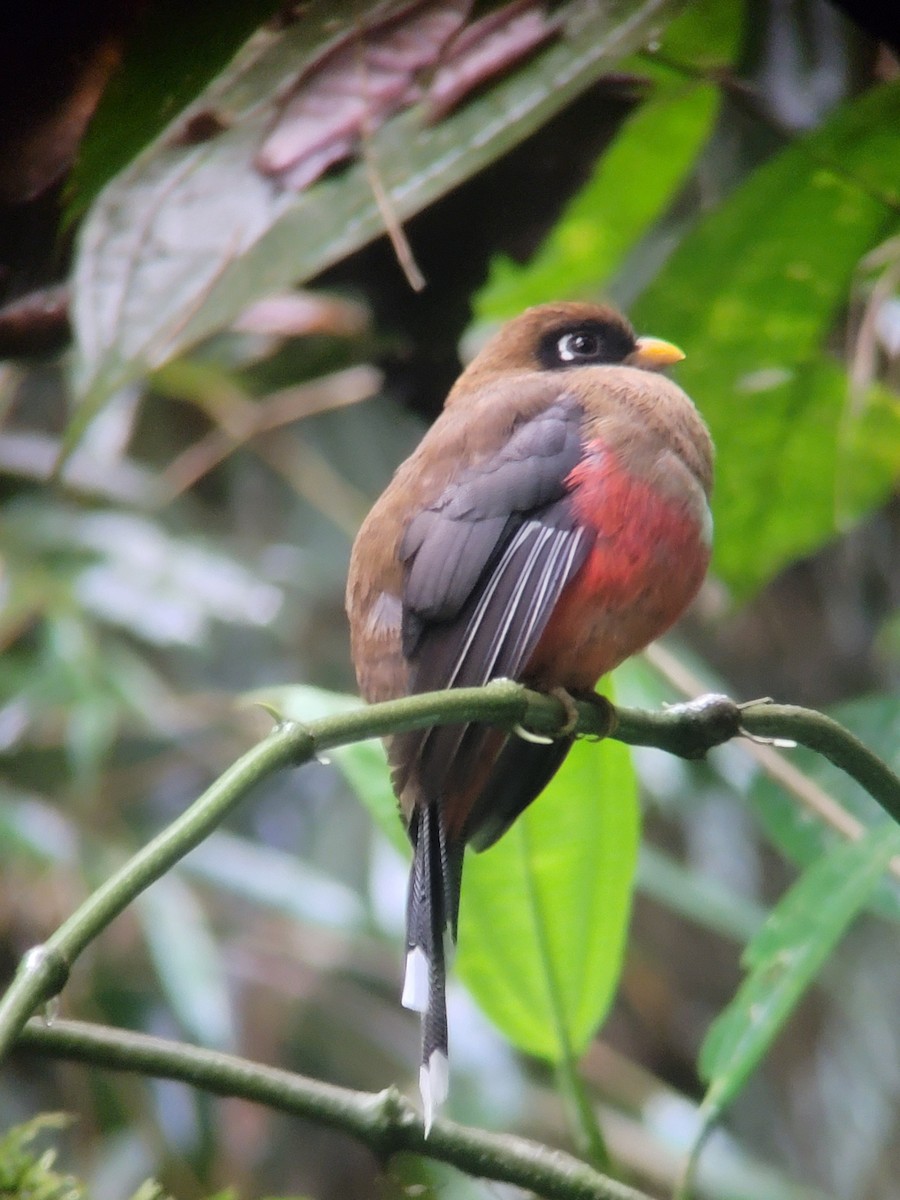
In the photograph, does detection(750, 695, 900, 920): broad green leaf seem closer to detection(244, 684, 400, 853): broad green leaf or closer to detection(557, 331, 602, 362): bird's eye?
detection(244, 684, 400, 853): broad green leaf

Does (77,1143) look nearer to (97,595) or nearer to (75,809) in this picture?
(75,809)

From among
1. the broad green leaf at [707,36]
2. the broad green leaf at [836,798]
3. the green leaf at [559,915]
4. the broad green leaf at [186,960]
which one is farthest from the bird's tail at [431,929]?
the broad green leaf at [186,960]

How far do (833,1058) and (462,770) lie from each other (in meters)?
3.12

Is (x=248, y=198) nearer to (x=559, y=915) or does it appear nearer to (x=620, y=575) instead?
(x=620, y=575)

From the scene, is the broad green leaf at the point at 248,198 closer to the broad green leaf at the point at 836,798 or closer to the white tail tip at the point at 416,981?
the white tail tip at the point at 416,981

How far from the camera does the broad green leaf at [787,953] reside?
1.88m

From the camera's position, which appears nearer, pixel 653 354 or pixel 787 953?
pixel 787 953

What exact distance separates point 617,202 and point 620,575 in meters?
1.18

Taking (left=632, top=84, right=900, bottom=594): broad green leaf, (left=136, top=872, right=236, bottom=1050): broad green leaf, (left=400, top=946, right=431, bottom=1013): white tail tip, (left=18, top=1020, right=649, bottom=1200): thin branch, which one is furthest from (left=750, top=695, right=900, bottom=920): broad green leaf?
(left=136, top=872, right=236, bottom=1050): broad green leaf

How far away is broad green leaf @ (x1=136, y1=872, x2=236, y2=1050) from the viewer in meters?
3.40

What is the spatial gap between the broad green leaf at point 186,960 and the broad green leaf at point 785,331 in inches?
64.7

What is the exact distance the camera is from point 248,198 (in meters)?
1.95

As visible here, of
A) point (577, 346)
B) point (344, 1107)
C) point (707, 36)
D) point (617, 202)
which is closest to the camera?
point (344, 1107)

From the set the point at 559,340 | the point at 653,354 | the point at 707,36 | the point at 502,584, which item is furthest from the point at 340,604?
the point at 502,584
